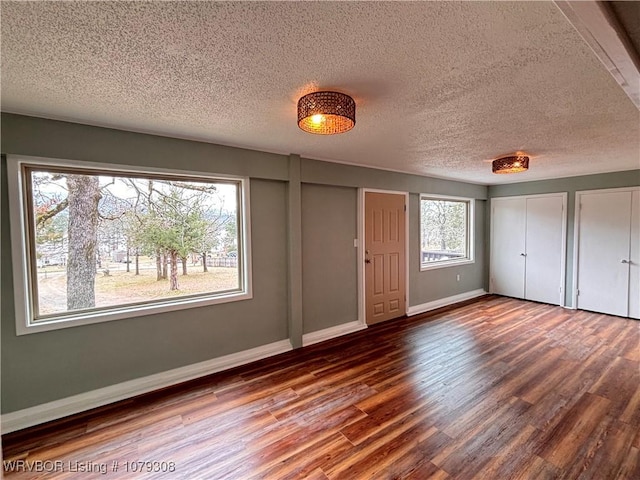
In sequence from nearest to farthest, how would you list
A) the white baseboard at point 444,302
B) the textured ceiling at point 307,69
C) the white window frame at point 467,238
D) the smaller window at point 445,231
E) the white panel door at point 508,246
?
1. the textured ceiling at point 307,69
2. the white baseboard at point 444,302
3. the white window frame at point 467,238
4. the smaller window at point 445,231
5. the white panel door at point 508,246

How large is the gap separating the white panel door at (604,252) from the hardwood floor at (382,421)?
4.81 ft

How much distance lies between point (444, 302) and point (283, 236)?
3.32 metres

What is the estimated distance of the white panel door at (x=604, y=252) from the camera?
417cm

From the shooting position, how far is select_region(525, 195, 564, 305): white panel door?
4777 mm

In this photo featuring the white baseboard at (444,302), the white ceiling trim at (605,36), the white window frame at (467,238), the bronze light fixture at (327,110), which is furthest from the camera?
the white window frame at (467,238)

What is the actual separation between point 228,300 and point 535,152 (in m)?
3.71

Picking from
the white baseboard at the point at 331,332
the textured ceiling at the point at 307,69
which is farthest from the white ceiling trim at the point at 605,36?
the white baseboard at the point at 331,332

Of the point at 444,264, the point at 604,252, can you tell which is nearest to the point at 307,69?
the point at 444,264

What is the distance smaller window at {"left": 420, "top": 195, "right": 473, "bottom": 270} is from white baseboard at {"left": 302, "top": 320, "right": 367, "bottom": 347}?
1.64 meters

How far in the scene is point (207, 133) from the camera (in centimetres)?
253

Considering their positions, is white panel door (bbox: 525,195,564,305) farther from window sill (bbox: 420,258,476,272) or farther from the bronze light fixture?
the bronze light fixture

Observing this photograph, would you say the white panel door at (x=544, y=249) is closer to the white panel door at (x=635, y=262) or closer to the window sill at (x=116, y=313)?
the white panel door at (x=635, y=262)

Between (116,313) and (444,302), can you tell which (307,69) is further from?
(444,302)

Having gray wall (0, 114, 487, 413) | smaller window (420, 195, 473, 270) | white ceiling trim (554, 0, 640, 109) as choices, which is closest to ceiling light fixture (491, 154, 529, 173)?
gray wall (0, 114, 487, 413)
